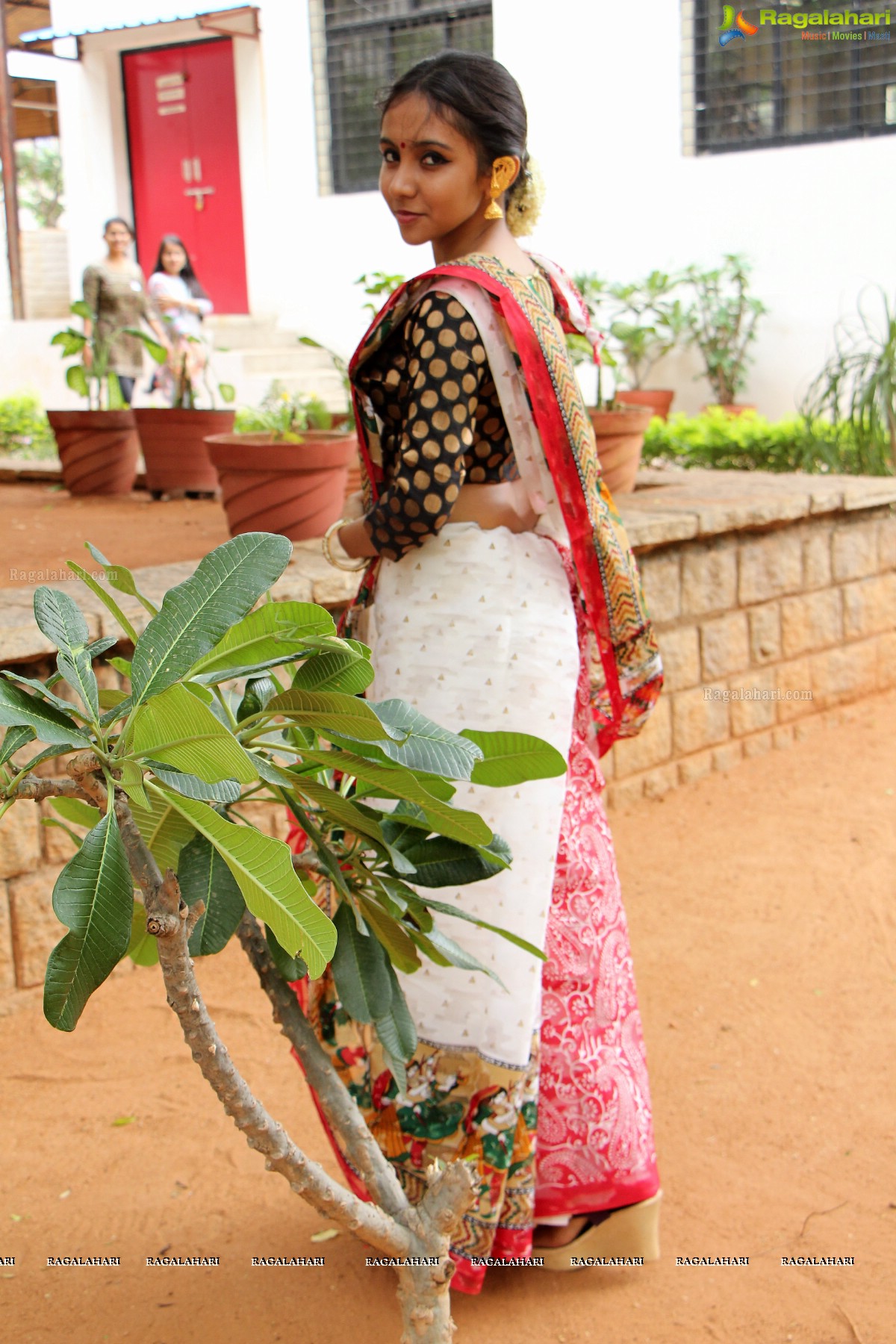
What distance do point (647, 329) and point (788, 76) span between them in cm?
177

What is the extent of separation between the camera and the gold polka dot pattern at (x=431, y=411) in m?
1.74

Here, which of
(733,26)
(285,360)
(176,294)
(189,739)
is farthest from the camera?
(285,360)

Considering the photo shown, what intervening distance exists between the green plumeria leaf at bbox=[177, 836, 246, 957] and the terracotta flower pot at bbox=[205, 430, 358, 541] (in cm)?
229

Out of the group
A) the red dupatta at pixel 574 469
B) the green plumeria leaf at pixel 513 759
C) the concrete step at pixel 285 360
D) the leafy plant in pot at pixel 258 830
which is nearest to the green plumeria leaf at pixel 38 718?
the leafy plant in pot at pixel 258 830

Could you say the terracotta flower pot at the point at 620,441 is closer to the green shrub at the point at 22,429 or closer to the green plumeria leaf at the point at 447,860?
the green plumeria leaf at the point at 447,860

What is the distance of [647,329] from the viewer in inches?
336

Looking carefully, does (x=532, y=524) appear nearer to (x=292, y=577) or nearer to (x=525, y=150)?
(x=525, y=150)

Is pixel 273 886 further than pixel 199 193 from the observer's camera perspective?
No

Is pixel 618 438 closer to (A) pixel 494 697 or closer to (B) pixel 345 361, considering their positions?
(B) pixel 345 361

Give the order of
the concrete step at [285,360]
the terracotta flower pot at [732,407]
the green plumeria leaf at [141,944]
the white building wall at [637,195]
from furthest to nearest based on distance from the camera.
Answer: the concrete step at [285,360] → the terracotta flower pot at [732,407] → the white building wall at [637,195] → the green plumeria leaf at [141,944]

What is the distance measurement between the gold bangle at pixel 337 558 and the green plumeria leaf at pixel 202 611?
873 millimetres

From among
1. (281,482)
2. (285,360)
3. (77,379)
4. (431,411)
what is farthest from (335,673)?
(285,360)

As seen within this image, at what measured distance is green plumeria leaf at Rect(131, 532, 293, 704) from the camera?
0.97 metres

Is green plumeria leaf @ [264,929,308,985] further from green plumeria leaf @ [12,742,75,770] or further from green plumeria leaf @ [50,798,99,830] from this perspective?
green plumeria leaf @ [12,742,75,770]
